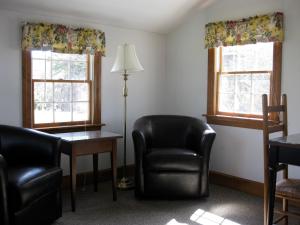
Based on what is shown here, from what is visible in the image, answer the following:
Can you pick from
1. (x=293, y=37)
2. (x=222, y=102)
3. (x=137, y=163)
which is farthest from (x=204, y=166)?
(x=293, y=37)

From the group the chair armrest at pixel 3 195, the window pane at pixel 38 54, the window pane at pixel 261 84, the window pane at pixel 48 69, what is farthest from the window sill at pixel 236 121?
the chair armrest at pixel 3 195

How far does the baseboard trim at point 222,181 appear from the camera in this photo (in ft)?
13.0

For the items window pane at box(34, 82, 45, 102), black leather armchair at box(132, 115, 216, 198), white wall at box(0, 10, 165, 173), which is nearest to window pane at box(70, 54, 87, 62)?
white wall at box(0, 10, 165, 173)

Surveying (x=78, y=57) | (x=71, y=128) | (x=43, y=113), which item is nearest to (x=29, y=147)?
(x=43, y=113)

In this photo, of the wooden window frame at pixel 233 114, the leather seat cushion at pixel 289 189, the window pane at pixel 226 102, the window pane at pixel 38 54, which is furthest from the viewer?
the window pane at pixel 226 102

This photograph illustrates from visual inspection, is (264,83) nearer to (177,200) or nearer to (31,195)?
(177,200)

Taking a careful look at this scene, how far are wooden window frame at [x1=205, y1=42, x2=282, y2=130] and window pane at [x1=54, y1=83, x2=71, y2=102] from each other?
1.67m

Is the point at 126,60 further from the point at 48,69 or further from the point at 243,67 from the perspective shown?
the point at 243,67

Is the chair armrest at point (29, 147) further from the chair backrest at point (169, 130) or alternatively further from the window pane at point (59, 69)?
the chair backrest at point (169, 130)

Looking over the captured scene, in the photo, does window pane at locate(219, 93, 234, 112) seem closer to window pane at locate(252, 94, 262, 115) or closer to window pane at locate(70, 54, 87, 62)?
window pane at locate(252, 94, 262, 115)

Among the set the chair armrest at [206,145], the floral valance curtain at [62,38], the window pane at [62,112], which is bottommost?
the chair armrest at [206,145]

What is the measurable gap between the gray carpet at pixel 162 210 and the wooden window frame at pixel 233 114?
2.62 feet

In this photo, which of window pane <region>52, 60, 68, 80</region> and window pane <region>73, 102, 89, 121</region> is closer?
window pane <region>52, 60, 68, 80</region>

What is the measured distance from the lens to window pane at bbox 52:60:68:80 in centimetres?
402
